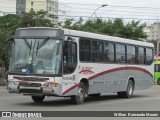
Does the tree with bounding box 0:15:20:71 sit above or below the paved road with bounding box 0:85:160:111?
above

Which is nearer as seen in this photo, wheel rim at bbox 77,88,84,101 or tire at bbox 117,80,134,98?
wheel rim at bbox 77,88,84,101

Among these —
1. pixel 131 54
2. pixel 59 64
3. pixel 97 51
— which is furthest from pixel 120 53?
pixel 59 64

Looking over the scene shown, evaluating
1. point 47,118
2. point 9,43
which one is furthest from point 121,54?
point 47,118

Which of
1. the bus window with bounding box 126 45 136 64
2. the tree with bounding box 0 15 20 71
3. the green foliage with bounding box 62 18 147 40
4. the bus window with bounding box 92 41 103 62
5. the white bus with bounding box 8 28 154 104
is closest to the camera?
the white bus with bounding box 8 28 154 104

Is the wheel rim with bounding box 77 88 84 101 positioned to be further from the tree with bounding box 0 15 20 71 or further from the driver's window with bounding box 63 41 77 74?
the tree with bounding box 0 15 20 71

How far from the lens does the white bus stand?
57.4 ft

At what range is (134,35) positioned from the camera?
59219mm

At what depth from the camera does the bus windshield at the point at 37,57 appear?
57.6ft

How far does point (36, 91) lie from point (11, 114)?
3.97 m

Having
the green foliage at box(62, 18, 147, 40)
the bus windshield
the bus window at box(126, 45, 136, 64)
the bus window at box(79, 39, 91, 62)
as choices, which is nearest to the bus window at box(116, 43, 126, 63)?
the bus window at box(126, 45, 136, 64)

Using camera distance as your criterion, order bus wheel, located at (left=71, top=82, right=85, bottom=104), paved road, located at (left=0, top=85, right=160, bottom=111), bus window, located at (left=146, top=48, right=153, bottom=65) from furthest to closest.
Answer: bus window, located at (left=146, top=48, right=153, bottom=65) < bus wheel, located at (left=71, top=82, right=85, bottom=104) < paved road, located at (left=0, top=85, right=160, bottom=111)

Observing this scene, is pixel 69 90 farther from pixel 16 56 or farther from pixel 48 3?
pixel 48 3

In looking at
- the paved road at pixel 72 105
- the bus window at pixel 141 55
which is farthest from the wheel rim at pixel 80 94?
the bus window at pixel 141 55

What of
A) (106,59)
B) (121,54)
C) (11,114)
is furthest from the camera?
(121,54)
